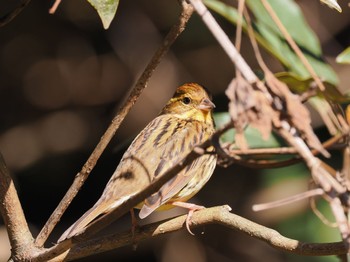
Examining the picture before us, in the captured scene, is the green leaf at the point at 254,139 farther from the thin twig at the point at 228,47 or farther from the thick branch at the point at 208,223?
the thin twig at the point at 228,47

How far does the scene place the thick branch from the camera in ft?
7.04

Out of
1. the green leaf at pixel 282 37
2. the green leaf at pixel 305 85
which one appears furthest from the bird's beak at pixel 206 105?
the green leaf at pixel 305 85

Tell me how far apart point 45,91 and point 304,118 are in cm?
410

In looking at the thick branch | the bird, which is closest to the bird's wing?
the bird

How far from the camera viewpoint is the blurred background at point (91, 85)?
17.4 feet

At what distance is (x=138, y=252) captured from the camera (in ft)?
17.0

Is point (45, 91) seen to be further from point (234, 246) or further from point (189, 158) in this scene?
point (189, 158)

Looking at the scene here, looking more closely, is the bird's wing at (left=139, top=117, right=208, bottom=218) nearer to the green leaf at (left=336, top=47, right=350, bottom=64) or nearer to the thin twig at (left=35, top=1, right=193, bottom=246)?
the thin twig at (left=35, top=1, right=193, bottom=246)

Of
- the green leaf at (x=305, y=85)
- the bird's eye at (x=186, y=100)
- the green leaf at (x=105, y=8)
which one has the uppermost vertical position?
the green leaf at (x=105, y=8)

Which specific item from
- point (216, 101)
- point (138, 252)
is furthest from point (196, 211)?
point (138, 252)

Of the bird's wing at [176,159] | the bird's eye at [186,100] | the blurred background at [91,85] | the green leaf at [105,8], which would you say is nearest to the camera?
the green leaf at [105,8]

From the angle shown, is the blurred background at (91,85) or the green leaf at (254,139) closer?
the green leaf at (254,139)

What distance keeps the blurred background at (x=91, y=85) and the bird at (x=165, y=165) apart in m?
1.76

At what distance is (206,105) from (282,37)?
3.66ft
